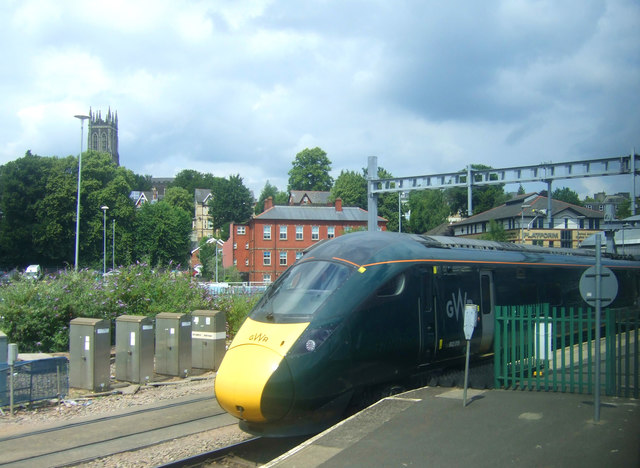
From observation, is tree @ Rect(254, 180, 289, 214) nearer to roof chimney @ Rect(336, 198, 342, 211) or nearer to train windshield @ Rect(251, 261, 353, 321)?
roof chimney @ Rect(336, 198, 342, 211)

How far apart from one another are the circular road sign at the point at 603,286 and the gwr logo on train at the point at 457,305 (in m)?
3.09

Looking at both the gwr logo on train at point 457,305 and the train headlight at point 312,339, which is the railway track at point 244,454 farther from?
the gwr logo on train at point 457,305

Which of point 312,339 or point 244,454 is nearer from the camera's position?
point 312,339

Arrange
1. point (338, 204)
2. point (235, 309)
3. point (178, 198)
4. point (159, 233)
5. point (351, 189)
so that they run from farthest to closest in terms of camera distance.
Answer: point (178, 198) < point (351, 189) < point (159, 233) < point (338, 204) < point (235, 309)

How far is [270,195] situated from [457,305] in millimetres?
122014

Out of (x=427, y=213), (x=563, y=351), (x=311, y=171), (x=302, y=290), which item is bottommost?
(x=563, y=351)

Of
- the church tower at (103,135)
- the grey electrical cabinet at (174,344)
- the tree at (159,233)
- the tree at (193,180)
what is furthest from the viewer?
the church tower at (103,135)

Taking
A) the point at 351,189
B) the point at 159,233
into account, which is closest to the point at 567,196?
the point at 351,189

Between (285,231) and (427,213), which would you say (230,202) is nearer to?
(427,213)

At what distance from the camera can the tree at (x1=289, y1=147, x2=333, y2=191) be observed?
329ft

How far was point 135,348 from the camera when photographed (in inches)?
535

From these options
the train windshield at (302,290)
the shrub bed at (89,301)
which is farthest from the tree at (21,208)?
the train windshield at (302,290)

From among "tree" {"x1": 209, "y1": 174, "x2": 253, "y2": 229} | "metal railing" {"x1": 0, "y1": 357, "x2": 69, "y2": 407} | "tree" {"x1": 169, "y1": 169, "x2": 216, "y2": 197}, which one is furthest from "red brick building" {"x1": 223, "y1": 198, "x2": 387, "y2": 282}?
"tree" {"x1": 169, "y1": 169, "x2": 216, "y2": 197}

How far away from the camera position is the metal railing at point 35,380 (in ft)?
35.9
